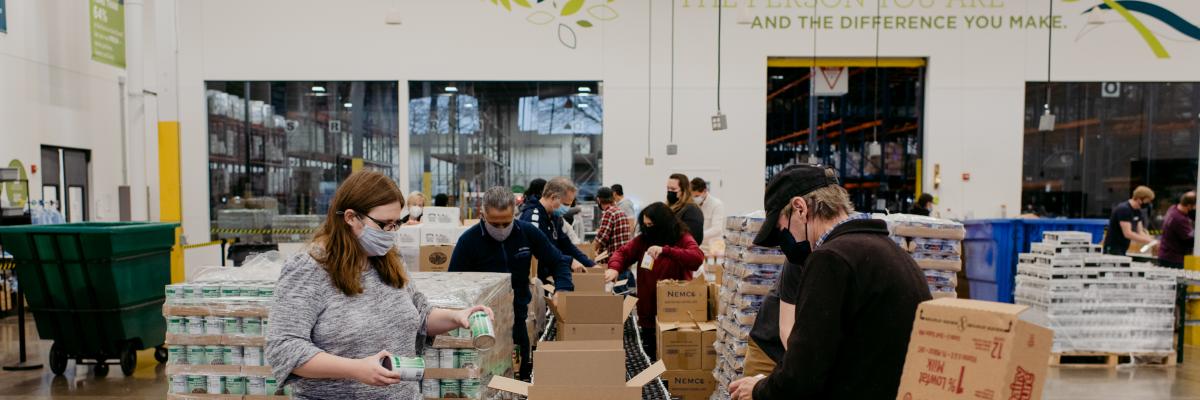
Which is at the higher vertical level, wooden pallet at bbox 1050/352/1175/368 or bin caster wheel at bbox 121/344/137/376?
bin caster wheel at bbox 121/344/137/376

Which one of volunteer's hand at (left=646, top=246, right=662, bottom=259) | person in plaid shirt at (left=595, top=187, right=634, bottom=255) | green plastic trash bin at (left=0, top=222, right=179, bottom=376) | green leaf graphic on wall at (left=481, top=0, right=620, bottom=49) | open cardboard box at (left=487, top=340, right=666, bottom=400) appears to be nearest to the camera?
open cardboard box at (left=487, top=340, right=666, bottom=400)

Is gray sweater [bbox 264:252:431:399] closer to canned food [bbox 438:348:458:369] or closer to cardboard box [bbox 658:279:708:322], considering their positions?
canned food [bbox 438:348:458:369]

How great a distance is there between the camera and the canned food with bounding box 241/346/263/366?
3395 mm

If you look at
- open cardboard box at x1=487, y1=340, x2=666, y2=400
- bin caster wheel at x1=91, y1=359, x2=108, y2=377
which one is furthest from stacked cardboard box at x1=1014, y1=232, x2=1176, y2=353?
bin caster wheel at x1=91, y1=359, x2=108, y2=377

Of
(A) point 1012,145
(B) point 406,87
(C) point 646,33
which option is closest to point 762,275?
(C) point 646,33

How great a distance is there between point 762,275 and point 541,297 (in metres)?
2.46

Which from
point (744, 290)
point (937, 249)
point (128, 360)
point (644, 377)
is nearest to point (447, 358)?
point (644, 377)

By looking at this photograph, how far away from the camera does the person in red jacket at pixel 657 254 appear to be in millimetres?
5312

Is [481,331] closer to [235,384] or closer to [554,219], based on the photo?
[235,384]

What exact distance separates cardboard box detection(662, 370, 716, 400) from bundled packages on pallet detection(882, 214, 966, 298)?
61.7 inches

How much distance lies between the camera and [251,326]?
339 cm

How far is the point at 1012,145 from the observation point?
11.4m

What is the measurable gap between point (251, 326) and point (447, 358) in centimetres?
100

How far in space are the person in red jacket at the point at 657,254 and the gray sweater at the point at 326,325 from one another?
316 centimetres
